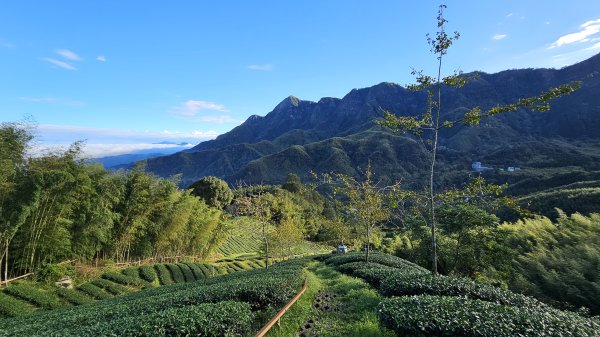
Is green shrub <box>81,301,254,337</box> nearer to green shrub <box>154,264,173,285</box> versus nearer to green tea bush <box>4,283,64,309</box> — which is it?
green tea bush <box>4,283,64,309</box>

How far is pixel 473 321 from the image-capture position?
6398 mm

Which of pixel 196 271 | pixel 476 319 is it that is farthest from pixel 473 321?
pixel 196 271

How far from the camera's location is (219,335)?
7.60 m

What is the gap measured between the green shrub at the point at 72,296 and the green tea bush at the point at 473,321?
22.5 meters

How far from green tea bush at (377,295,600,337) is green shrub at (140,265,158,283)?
2766 centimetres

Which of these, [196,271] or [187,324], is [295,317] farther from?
[196,271]

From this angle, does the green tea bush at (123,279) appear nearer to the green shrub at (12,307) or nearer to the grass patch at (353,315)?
the green shrub at (12,307)

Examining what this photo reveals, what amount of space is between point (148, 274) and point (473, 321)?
30.0 m

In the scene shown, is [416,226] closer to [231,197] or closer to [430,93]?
[430,93]

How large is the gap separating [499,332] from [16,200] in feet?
82.5

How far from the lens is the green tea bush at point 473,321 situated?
602cm

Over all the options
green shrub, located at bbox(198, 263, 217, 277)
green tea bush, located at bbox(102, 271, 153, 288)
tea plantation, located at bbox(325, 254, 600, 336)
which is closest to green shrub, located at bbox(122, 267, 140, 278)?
green tea bush, located at bbox(102, 271, 153, 288)

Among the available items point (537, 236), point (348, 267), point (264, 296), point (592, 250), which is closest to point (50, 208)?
point (264, 296)

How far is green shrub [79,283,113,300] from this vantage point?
23000mm
